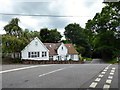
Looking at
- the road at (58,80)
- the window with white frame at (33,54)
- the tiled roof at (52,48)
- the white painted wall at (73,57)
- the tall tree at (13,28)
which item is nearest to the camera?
the road at (58,80)

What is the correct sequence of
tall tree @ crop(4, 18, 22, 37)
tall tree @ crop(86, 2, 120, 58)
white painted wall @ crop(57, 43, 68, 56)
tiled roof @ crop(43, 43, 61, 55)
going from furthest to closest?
white painted wall @ crop(57, 43, 68, 56), tiled roof @ crop(43, 43, 61, 55), tall tree @ crop(4, 18, 22, 37), tall tree @ crop(86, 2, 120, 58)

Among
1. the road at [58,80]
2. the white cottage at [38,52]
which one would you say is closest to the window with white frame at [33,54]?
the white cottage at [38,52]

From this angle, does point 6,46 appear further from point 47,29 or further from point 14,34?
point 47,29

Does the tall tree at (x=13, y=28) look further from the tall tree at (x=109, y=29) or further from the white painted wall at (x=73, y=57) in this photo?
the tall tree at (x=109, y=29)

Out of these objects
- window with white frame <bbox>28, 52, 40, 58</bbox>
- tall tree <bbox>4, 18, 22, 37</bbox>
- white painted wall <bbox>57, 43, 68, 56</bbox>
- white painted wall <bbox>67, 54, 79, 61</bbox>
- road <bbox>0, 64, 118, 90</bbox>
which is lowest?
road <bbox>0, 64, 118, 90</bbox>

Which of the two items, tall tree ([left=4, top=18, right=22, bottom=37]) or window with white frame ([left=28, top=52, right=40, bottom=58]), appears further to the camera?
window with white frame ([left=28, top=52, right=40, bottom=58])

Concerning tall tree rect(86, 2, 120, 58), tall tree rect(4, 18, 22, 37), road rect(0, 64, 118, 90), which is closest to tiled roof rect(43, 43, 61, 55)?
tall tree rect(4, 18, 22, 37)

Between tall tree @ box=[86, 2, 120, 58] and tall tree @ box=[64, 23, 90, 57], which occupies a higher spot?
tall tree @ box=[64, 23, 90, 57]

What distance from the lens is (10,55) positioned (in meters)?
71.8

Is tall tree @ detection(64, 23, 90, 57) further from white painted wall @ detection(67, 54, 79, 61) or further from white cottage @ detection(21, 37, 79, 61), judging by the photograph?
white cottage @ detection(21, 37, 79, 61)

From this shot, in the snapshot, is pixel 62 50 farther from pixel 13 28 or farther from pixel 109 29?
pixel 109 29

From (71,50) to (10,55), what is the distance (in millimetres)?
18035

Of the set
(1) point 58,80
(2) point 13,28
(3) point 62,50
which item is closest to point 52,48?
(3) point 62,50

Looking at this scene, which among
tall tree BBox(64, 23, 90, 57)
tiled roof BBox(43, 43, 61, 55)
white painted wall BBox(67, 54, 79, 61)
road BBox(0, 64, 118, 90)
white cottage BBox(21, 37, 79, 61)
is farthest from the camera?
tall tree BBox(64, 23, 90, 57)
